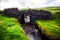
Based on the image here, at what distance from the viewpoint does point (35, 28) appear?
15945 millimetres

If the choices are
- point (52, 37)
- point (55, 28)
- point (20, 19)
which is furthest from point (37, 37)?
point (20, 19)

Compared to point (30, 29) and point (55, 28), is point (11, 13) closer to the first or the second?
point (30, 29)

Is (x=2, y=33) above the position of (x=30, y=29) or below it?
above

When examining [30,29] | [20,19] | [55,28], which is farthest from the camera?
[20,19]

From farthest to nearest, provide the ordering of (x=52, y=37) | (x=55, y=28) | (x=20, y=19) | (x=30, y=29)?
(x=20, y=19) → (x=30, y=29) → (x=55, y=28) → (x=52, y=37)

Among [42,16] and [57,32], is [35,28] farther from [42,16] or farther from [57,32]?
[57,32]

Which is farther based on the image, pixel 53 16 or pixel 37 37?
pixel 53 16

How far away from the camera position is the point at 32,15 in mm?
18344

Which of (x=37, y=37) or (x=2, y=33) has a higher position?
(x=2, y=33)

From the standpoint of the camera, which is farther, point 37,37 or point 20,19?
point 20,19

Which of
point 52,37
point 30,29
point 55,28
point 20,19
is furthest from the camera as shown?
point 20,19

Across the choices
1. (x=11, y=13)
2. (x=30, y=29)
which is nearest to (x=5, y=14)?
(x=11, y=13)

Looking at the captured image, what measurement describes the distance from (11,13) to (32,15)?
1881 mm

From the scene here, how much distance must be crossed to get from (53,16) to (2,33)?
794 cm
